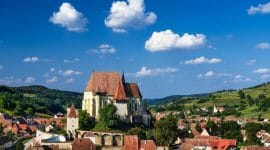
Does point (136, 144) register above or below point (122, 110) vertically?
below

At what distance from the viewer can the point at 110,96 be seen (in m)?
95.9

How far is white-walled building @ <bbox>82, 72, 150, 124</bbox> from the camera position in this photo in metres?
94.6

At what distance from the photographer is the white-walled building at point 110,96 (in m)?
94.6

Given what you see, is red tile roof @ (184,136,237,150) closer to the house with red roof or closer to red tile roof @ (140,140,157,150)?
red tile roof @ (140,140,157,150)

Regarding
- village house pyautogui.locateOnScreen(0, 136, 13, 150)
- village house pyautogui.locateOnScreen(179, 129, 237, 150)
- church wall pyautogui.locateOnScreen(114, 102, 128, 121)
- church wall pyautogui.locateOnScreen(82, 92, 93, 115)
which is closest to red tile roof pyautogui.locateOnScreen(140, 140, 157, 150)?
village house pyautogui.locateOnScreen(179, 129, 237, 150)

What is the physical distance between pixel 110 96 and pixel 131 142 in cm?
1507

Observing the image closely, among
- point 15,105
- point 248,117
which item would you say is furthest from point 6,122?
point 248,117

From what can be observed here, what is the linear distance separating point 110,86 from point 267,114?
103 metres

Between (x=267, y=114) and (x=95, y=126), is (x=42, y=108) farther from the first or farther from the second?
(x=95, y=126)

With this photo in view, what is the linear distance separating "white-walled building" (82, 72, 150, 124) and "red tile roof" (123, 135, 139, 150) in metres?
11.7

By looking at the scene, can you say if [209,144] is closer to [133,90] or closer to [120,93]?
[133,90]

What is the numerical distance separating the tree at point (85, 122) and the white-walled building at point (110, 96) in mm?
2617

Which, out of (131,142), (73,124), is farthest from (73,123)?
(131,142)

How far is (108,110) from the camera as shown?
91000mm
